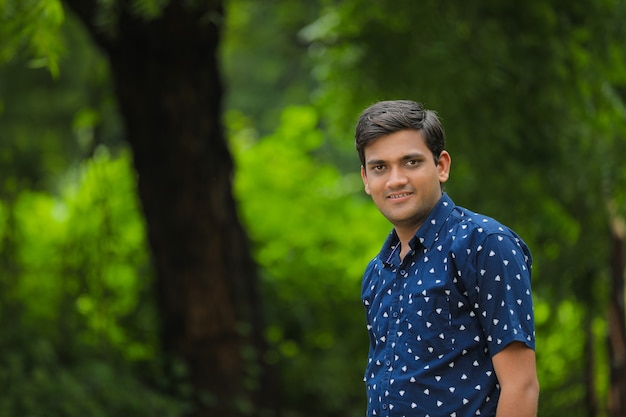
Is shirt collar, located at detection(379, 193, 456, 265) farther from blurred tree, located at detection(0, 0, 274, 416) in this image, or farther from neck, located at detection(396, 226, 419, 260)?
blurred tree, located at detection(0, 0, 274, 416)

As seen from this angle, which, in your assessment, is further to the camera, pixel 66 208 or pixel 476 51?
pixel 66 208

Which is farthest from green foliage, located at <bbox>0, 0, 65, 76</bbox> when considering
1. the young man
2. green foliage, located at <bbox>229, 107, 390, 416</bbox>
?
green foliage, located at <bbox>229, 107, 390, 416</bbox>

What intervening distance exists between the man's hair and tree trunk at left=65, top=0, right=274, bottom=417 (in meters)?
3.65

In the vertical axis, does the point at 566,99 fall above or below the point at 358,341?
above

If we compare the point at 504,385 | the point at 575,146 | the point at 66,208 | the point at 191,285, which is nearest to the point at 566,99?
the point at 575,146

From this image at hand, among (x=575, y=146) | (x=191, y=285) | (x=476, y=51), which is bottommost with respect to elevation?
(x=191, y=285)

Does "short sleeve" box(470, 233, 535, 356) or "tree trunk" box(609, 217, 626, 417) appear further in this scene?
"tree trunk" box(609, 217, 626, 417)

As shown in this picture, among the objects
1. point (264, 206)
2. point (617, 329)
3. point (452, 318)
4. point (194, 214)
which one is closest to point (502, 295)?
point (452, 318)

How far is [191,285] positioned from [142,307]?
36.8 inches

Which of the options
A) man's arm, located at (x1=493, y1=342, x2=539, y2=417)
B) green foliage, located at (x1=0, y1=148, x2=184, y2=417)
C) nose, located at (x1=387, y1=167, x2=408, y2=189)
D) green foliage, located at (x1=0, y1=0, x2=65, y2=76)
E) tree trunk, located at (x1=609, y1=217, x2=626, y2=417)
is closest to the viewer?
man's arm, located at (x1=493, y1=342, x2=539, y2=417)

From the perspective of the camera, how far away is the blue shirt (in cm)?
223

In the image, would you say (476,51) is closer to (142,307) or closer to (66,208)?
(142,307)

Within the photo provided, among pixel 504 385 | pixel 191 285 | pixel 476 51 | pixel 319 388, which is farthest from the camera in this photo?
pixel 319 388

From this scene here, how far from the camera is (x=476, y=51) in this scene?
555cm
